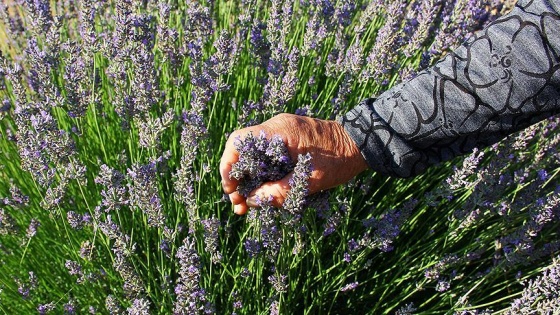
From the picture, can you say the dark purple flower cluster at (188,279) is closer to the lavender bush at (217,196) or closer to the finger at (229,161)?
the lavender bush at (217,196)

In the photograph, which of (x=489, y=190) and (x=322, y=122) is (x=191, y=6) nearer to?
(x=322, y=122)

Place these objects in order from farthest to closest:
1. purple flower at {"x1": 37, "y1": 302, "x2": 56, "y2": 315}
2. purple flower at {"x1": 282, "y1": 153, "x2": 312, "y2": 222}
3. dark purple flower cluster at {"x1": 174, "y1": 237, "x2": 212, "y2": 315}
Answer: purple flower at {"x1": 37, "y1": 302, "x2": 56, "y2": 315}, dark purple flower cluster at {"x1": 174, "y1": 237, "x2": 212, "y2": 315}, purple flower at {"x1": 282, "y1": 153, "x2": 312, "y2": 222}

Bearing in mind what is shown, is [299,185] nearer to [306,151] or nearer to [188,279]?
[306,151]

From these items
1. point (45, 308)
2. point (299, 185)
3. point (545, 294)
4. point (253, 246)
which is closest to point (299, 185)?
point (299, 185)

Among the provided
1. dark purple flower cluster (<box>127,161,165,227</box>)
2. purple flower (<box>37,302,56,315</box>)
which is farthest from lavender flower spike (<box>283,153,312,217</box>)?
purple flower (<box>37,302,56,315</box>)

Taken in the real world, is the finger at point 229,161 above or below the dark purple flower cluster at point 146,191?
above

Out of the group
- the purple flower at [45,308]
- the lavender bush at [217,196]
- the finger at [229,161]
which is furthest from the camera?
the purple flower at [45,308]

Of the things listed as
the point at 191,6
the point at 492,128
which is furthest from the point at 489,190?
the point at 191,6

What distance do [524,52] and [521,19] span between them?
0.09m

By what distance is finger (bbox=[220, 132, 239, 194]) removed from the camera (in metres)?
1.33

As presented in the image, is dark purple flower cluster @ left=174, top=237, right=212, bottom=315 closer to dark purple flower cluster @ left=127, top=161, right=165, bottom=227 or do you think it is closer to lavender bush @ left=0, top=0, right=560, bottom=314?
lavender bush @ left=0, top=0, right=560, bottom=314

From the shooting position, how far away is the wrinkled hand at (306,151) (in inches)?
52.9

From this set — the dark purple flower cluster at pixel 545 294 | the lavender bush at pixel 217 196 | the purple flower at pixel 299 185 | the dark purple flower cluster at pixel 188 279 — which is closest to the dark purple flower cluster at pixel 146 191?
the lavender bush at pixel 217 196

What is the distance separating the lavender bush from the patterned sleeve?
0.27m
